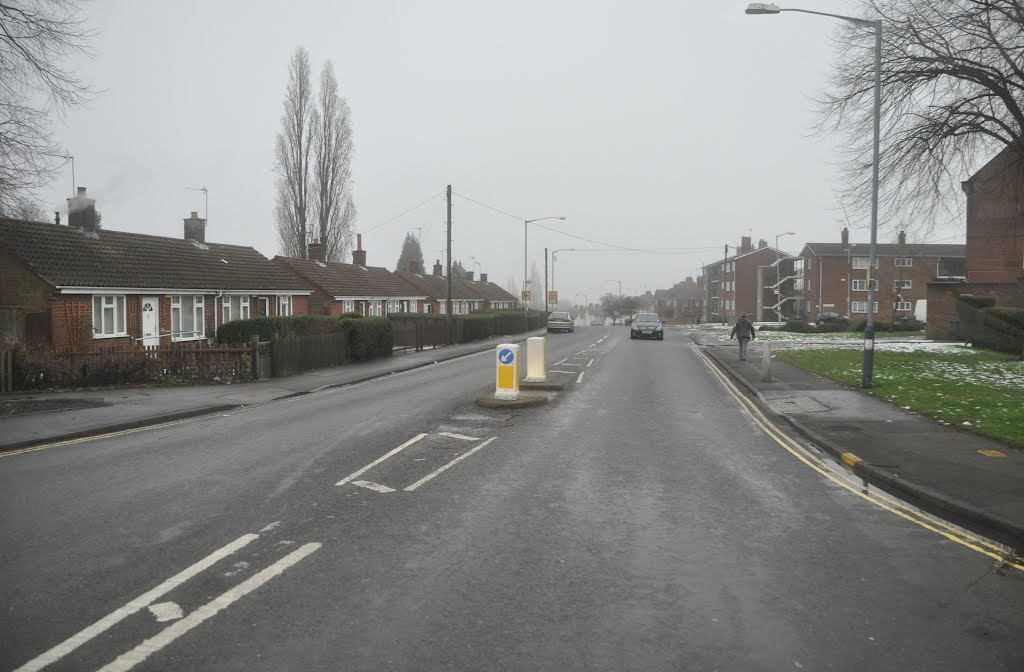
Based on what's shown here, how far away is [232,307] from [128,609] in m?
29.7

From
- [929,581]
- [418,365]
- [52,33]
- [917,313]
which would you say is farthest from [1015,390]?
[917,313]

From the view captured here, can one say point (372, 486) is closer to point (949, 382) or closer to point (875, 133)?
point (875, 133)

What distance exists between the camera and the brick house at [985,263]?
35.0m

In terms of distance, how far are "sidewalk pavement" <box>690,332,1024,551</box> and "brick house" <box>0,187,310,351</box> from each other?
56.6ft

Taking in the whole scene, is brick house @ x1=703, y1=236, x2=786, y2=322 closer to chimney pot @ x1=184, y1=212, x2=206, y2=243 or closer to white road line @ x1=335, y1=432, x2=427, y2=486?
chimney pot @ x1=184, y1=212, x2=206, y2=243

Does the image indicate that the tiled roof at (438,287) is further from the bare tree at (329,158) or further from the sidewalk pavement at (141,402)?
the sidewalk pavement at (141,402)

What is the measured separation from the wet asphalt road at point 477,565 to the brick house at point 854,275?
7700cm

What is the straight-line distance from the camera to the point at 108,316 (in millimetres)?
25250

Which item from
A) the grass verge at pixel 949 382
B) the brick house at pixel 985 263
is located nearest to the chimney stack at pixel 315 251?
the grass verge at pixel 949 382

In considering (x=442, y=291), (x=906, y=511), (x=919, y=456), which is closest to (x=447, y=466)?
(x=906, y=511)

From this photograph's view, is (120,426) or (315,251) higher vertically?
(315,251)

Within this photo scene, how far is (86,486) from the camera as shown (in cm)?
826

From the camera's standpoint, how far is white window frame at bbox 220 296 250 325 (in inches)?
1256

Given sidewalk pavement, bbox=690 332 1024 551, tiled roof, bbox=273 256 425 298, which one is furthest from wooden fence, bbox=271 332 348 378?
tiled roof, bbox=273 256 425 298
